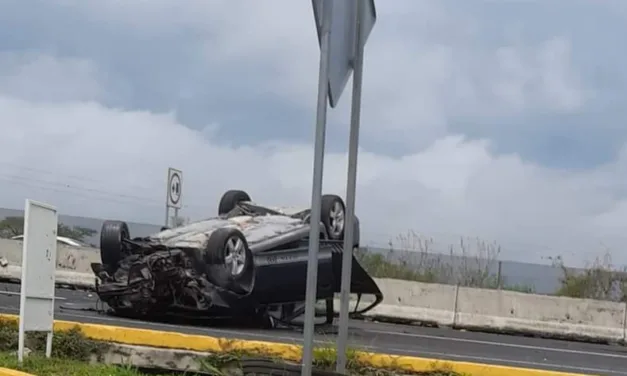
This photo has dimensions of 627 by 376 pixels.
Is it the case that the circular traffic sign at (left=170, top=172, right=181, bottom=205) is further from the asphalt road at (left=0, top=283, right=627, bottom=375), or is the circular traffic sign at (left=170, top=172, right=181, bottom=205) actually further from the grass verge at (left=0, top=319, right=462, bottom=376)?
the grass verge at (left=0, top=319, right=462, bottom=376)

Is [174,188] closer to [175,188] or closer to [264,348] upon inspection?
[175,188]

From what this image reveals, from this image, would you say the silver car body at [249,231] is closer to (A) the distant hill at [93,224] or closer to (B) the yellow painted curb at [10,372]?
(A) the distant hill at [93,224]

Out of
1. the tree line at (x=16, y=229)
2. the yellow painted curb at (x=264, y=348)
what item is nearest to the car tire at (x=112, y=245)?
the yellow painted curb at (x=264, y=348)

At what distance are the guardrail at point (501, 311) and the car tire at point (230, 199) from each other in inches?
130

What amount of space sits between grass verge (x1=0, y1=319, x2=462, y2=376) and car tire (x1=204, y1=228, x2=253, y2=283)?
138 inches

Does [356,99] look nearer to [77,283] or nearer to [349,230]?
[349,230]

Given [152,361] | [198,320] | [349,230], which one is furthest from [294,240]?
[349,230]

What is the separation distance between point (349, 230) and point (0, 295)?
10947 millimetres

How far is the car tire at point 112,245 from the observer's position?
39.9 ft

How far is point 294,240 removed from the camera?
12.4 meters

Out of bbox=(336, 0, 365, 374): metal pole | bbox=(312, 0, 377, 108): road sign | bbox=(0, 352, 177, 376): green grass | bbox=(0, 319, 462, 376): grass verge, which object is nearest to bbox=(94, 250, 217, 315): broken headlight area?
bbox=(0, 319, 462, 376): grass verge

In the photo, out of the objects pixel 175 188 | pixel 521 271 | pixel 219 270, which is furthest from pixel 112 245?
pixel 521 271

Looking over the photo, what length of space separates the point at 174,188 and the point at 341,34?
13542 mm

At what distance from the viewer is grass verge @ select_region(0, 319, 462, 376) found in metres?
6.79
